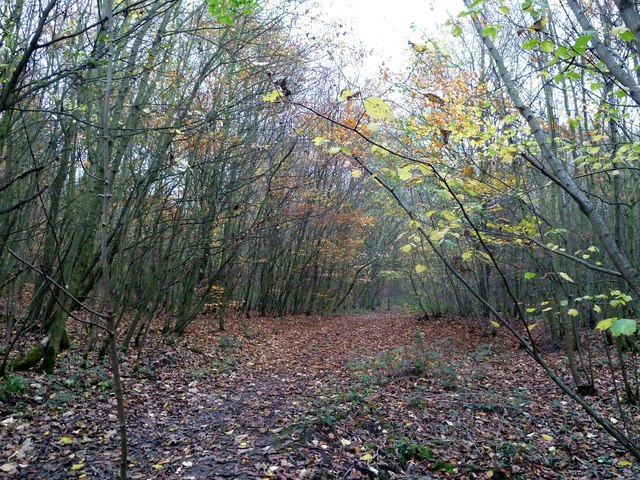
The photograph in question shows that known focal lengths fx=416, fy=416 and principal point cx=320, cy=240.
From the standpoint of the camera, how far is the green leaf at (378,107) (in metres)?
1.75

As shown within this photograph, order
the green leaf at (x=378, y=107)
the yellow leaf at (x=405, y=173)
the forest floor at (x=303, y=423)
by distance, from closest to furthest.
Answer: the green leaf at (x=378, y=107), the yellow leaf at (x=405, y=173), the forest floor at (x=303, y=423)

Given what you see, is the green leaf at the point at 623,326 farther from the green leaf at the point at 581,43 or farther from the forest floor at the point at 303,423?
the forest floor at the point at 303,423

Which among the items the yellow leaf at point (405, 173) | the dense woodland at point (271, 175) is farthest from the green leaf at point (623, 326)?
the yellow leaf at point (405, 173)

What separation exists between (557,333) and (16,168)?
11.8 meters

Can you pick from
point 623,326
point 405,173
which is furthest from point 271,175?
point 623,326

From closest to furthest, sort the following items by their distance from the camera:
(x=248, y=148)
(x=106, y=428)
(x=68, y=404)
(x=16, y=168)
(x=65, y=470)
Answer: (x=65, y=470), (x=106, y=428), (x=68, y=404), (x=16, y=168), (x=248, y=148)

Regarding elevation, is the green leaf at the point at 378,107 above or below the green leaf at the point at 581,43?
below

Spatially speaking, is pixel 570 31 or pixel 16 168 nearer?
pixel 570 31

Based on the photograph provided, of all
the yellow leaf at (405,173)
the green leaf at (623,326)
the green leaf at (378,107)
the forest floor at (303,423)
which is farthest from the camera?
the forest floor at (303,423)

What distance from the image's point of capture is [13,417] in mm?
4402

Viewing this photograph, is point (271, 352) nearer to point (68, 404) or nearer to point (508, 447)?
point (68, 404)

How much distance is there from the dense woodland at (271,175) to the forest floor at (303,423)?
0.41 ft

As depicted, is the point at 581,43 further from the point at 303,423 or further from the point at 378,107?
the point at 303,423

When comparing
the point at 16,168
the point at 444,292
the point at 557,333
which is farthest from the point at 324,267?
the point at 16,168
